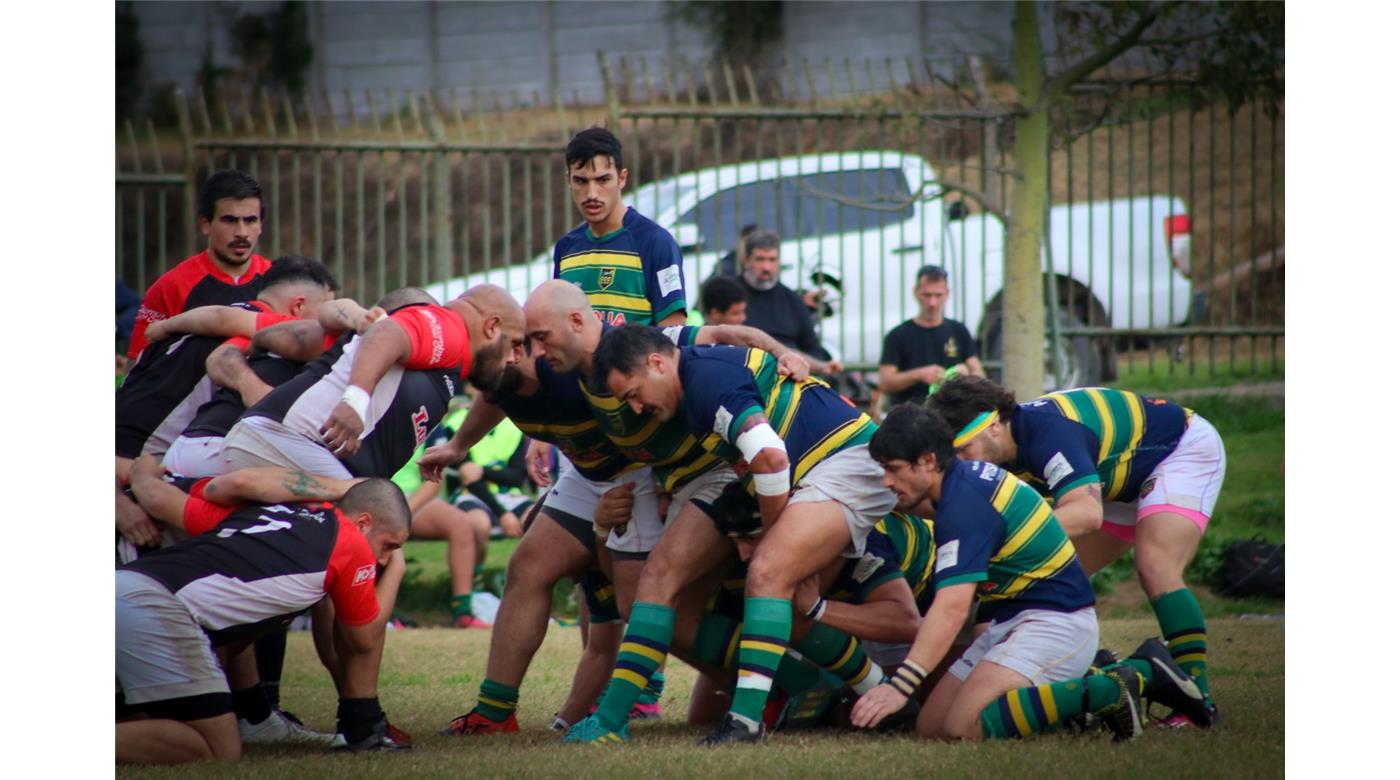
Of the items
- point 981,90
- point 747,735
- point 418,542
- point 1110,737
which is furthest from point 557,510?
point 981,90

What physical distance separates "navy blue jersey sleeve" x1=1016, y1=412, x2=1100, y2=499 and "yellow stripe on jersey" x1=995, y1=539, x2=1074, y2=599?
351 millimetres

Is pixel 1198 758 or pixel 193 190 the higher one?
pixel 193 190

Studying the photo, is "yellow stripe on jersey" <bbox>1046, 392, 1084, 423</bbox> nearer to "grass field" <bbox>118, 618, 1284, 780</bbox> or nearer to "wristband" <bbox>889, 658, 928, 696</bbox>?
"grass field" <bbox>118, 618, 1284, 780</bbox>

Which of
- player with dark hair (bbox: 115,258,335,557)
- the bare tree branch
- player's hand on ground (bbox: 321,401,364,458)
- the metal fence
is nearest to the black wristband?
player's hand on ground (bbox: 321,401,364,458)

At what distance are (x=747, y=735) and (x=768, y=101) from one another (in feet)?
24.7

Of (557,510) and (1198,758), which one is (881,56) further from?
(1198,758)

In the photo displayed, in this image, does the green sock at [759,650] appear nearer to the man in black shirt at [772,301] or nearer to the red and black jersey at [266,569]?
the red and black jersey at [266,569]

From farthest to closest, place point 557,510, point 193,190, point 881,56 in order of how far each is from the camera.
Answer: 1. point 881,56
2. point 193,190
3. point 557,510

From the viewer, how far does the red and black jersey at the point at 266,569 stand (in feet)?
16.1

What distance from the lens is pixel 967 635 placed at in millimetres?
5977

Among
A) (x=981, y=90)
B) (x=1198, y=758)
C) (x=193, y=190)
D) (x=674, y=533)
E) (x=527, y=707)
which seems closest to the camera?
(x=1198, y=758)

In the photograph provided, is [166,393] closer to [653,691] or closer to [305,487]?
[305,487]

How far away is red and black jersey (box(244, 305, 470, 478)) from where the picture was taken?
530cm

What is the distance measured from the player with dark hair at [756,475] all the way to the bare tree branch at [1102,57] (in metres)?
5.12
